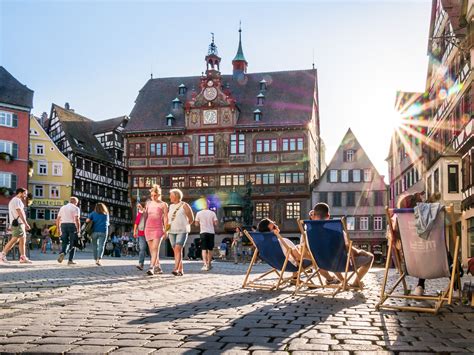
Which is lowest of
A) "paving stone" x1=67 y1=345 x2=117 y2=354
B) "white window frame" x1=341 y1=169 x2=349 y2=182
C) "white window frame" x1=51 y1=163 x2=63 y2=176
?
"paving stone" x1=67 y1=345 x2=117 y2=354

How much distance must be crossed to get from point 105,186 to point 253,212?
19833mm

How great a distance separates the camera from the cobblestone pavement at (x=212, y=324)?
4629mm

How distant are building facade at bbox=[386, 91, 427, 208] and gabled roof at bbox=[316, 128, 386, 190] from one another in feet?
5.12

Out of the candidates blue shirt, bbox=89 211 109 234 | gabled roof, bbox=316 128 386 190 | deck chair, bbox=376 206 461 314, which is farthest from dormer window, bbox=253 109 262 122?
deck chair, bbox=376 206 461 314

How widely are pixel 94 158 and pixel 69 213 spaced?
50.0m

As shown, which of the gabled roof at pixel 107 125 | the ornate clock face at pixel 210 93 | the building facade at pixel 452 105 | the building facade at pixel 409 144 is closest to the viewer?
the building facade at pixel 452 105

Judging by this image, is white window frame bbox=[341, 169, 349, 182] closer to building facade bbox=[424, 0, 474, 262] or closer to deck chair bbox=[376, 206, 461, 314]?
building facade bbox=[424, 0, 474, 262]

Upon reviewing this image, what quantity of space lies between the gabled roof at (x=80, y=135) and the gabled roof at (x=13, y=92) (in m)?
10.9

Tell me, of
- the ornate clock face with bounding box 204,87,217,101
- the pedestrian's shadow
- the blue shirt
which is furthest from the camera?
the ornate clock face with bounding box 204,87,217,101

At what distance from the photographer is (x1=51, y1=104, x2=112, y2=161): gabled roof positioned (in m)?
64.0

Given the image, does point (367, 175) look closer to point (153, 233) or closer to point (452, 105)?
point (452, 105)

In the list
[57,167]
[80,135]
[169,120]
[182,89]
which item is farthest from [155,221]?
[80,135]

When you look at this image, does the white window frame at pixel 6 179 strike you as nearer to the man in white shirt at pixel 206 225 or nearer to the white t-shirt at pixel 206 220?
the man in white shirt at pixel 206 225

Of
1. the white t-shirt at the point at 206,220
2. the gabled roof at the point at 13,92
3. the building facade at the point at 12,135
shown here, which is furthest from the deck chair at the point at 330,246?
the gabled roof at the point at 13,92
